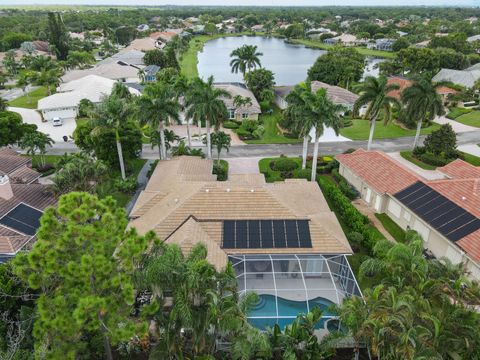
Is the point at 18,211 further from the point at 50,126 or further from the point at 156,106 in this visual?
the point at 50,126

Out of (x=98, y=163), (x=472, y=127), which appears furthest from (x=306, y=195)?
(x=472, y=127)

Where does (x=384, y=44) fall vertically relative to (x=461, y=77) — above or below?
below

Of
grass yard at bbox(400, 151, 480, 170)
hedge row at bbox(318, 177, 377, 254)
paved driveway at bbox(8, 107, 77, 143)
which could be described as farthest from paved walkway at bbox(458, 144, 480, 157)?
paved driveway at bbox(8, 107, 77, 143)

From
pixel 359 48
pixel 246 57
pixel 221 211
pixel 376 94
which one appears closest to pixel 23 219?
pixel 221 211

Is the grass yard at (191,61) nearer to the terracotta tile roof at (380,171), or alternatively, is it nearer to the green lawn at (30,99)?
the green lawn at (30,99)

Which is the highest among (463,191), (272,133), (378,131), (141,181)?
(463,191)

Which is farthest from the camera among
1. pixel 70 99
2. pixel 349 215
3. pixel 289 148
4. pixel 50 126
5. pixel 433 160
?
pixel 70 99
